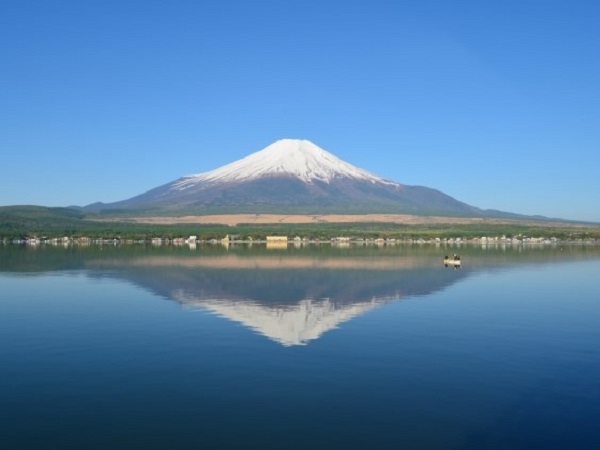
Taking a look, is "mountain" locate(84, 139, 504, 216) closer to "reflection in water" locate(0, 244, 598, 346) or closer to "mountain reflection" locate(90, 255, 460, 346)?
"reflection in water" locate(0, 244, 598, 346)

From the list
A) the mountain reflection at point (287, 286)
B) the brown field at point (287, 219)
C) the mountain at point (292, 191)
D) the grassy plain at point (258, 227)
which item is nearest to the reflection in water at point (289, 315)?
the mountain reflection at point (287, 286)

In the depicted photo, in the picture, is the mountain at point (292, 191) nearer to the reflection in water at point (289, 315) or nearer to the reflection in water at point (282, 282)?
the reflection in water at point (282, 282)

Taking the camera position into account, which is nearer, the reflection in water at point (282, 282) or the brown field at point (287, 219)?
the reflection in water at point (282, 282)

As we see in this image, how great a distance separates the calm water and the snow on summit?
128586 millimetres

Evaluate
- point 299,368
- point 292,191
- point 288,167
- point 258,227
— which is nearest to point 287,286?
point 299,368

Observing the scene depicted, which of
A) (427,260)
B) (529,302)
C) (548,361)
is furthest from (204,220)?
(548,361)

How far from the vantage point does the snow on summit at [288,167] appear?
15112 centimetres

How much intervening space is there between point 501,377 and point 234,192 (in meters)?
128

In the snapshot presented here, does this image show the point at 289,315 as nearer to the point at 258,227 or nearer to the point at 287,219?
the point at 258,227

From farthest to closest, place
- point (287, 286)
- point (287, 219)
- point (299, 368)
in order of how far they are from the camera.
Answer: point (287, 219)
point (287, 286)
point (299, 368)

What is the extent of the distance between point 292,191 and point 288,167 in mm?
16723

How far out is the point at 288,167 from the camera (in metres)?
153

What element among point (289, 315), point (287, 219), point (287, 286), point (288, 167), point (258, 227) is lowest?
point (289, 315)

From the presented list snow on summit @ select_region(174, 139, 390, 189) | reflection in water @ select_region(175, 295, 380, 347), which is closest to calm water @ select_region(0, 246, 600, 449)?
reflection in water @ select_region(175, 295, 380, 347)
